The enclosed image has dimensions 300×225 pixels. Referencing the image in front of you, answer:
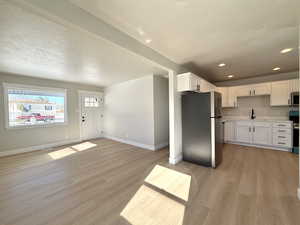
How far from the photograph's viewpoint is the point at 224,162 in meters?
3.03

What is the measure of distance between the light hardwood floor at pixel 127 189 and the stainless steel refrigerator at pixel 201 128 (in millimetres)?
251

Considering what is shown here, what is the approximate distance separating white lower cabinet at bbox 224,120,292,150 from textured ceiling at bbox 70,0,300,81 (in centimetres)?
214

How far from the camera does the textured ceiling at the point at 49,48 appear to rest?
5.24 ft

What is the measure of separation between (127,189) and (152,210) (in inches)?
24.0

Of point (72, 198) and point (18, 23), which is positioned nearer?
point (18, 23)

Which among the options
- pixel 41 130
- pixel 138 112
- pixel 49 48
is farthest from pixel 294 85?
pixel 41 130

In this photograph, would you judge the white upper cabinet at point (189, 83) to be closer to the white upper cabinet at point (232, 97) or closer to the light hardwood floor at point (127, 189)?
the light hardwood floor at point (127, 189)

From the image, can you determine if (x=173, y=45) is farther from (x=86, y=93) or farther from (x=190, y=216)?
(x=86, y=93)

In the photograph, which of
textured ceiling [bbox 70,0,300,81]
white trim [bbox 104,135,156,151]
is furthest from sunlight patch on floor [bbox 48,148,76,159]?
textured ceiling [bbox 70,0,300,81]

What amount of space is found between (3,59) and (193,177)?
4.80 metres

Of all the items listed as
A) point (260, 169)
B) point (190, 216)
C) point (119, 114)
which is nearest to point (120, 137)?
point (119, 114)

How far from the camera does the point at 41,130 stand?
4391 millimetres

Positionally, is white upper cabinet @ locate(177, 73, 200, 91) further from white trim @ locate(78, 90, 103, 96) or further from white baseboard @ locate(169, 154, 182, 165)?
white trim @ locate(78, 90, 103, 96)

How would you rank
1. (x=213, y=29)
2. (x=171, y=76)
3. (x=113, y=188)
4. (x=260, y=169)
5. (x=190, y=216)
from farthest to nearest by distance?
(x=171, y=76) → (x=260, y=169) → (x=113, y=188) → (x=213, y=29) → (x=190, y=216)
